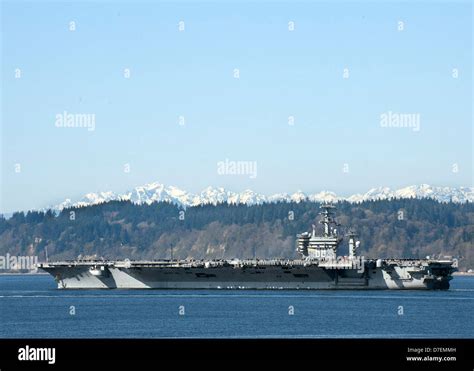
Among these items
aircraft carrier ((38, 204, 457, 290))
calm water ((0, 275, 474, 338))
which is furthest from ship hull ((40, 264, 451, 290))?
calm water ((0, 275, 474, 338))

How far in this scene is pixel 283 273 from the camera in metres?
74.2

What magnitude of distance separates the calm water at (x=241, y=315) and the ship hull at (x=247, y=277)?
1626 millimetres

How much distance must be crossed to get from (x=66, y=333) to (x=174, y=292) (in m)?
29.0

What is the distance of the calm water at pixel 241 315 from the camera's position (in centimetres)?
4447

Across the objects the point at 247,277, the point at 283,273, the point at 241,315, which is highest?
the point at 283,273

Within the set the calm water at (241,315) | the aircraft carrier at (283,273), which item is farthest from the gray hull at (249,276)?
the calm water at (241,315)

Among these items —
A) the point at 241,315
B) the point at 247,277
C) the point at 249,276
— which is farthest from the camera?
the point at 247,277

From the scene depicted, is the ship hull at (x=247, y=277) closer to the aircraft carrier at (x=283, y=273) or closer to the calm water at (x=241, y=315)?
the aircraft carrier at (x=283, y=273)

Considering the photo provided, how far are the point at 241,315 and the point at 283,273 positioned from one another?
22007 millimetres

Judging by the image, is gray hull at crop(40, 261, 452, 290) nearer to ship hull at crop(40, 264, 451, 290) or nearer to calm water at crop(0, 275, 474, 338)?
ship hull at crop(40, 264, 451, 290)

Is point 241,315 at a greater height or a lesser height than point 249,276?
lesser

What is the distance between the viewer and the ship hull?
72562mm

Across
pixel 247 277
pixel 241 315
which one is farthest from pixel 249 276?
pixel 241 315

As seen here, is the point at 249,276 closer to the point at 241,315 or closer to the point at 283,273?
the point at 283,273
